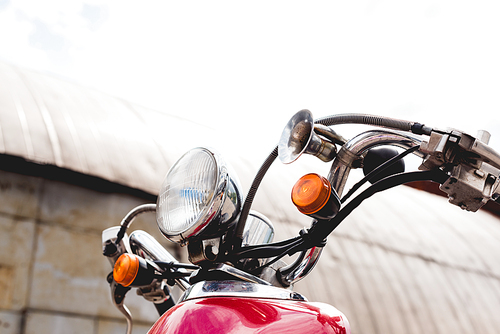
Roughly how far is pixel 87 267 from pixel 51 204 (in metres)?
0.44

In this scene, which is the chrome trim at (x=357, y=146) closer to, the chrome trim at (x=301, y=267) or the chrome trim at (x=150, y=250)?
the chrome trim at (x=301, y=267)

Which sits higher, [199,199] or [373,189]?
[373,189]

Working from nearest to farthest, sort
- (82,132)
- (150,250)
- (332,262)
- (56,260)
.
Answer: (150,250) < (56,260) < (82,132) < (332,262)

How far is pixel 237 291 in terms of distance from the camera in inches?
31.1

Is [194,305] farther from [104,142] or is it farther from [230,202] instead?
[104,142]

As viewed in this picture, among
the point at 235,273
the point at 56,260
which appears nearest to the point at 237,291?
the point at 235,273

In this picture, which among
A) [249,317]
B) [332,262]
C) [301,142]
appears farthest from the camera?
[332,262]

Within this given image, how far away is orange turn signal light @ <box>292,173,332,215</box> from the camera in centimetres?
74

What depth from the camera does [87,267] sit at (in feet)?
9.57

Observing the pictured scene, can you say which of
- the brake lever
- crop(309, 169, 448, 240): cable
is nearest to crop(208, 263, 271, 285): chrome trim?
crop(309, 169, 448, 240): cable

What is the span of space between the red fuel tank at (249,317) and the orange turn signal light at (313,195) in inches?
6.3

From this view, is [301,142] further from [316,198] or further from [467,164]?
[467,164]

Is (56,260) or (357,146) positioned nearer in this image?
(357,146)

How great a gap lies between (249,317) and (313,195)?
21cm
